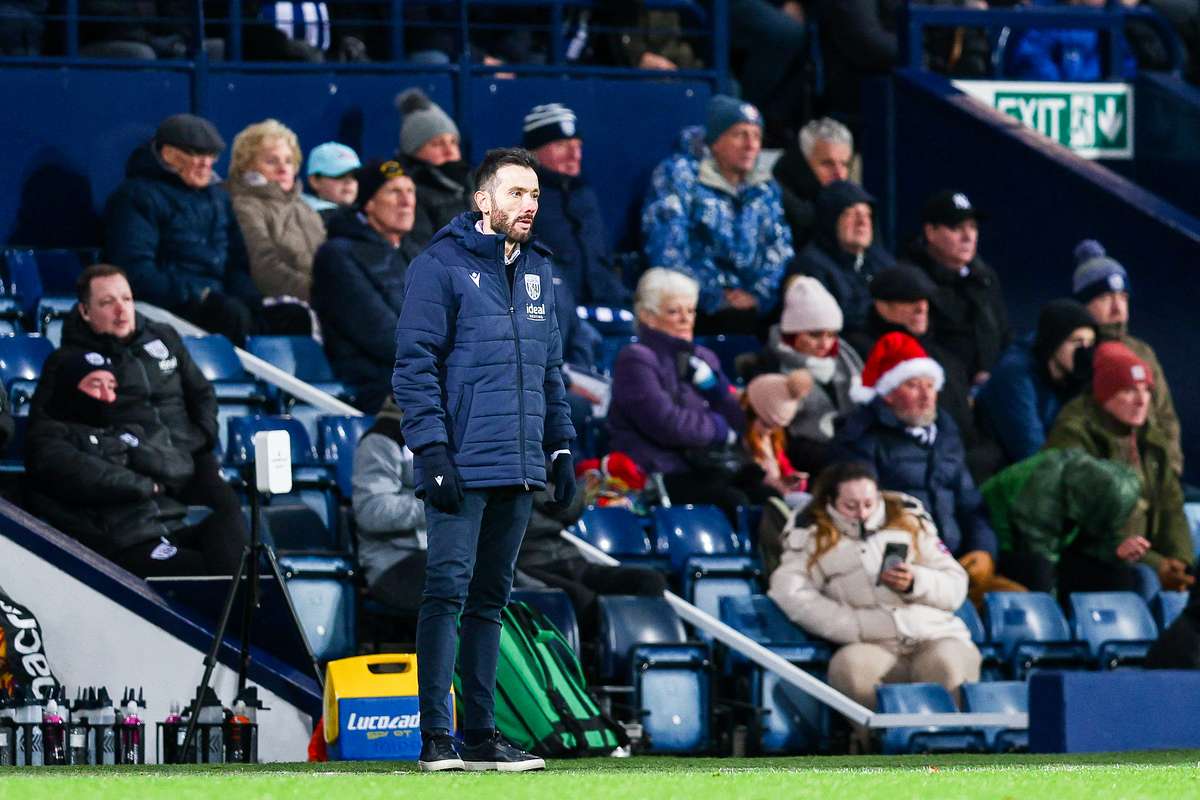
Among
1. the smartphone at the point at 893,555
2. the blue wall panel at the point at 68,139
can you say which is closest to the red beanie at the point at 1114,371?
the smartphone at the point at 893,555

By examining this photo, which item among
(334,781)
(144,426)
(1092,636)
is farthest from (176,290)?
(334,781)

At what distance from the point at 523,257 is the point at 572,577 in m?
3.23

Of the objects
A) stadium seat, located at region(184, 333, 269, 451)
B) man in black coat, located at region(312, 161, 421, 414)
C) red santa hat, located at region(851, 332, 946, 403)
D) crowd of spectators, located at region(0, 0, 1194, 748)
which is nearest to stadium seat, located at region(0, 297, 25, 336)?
crowd of spectators, located at region(0, 0, 1194, 748)

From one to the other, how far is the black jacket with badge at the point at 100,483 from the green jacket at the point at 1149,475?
4262mm

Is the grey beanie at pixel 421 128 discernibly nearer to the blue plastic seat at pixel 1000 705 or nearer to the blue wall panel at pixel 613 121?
the blue wall panel at pixel 613 121

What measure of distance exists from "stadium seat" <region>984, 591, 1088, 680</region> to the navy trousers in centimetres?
413

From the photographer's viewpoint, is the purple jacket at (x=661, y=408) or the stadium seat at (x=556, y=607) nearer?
the stadium seat at (x=556, y=607)

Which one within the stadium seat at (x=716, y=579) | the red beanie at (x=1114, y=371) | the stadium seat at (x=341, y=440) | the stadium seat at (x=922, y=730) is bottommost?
the stadium seat at (x=922, y=730)

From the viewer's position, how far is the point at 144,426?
998 cm

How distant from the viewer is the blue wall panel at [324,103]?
1349cm

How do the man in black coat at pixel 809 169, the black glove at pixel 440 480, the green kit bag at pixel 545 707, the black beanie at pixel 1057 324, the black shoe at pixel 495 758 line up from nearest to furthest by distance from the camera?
the black glove at pixel 440 480
the black shoe at pixel 495 758
the green kit bag at pixel 545 707
the black beanie at pixel 1057 324
the man in black coat at pixel 809 169

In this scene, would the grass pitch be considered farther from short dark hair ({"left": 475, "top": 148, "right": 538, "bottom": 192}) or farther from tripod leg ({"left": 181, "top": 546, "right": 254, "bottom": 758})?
short dark hair ({"left": 475, "top": 148, "right": 538, "bottom": 192})

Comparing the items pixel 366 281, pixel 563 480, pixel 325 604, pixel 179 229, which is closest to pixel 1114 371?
pixel 366 281

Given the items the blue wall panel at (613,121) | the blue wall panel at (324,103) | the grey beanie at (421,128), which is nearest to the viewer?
the grey beanie at (421,128)
